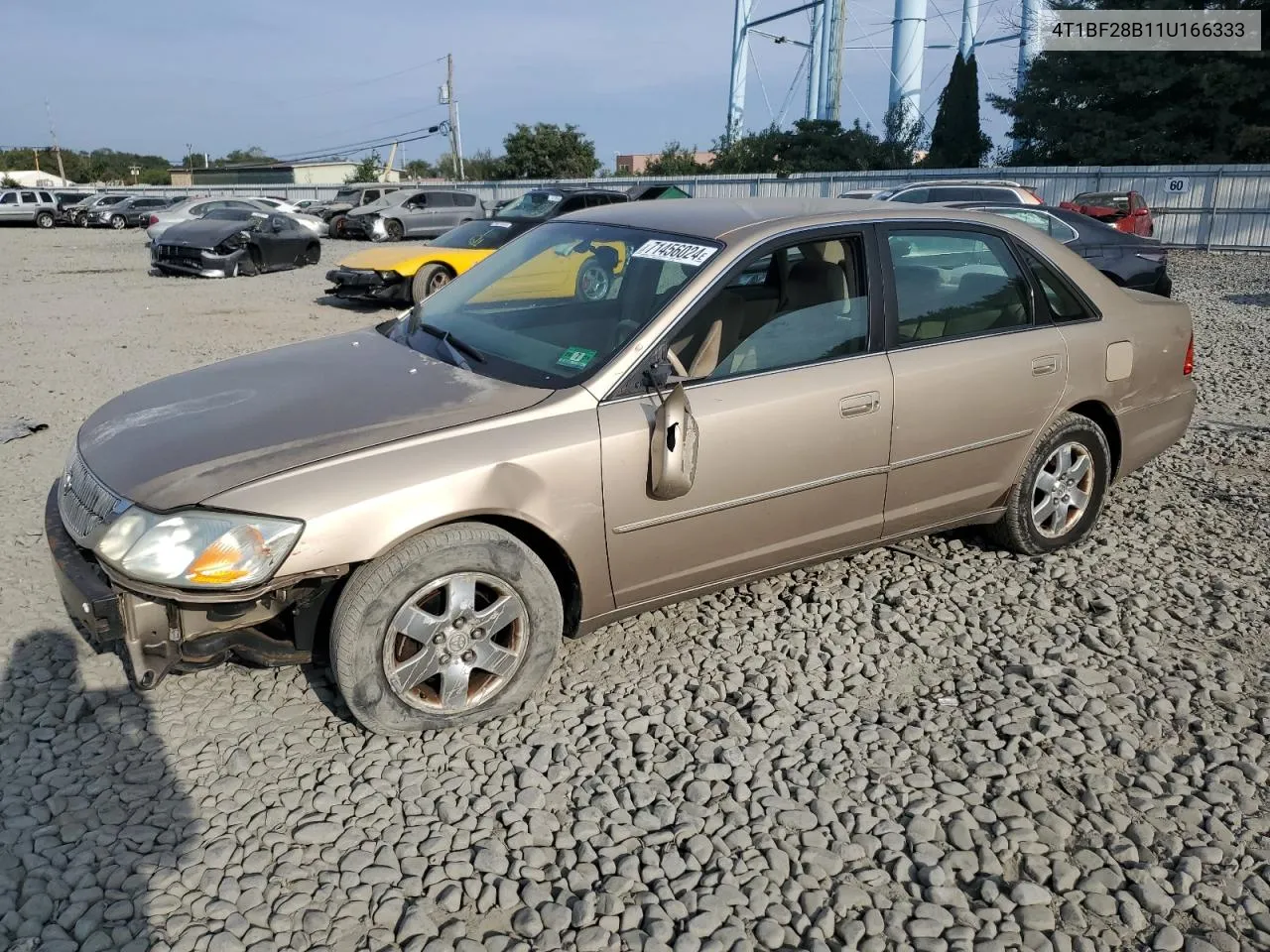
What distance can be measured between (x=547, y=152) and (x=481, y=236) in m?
41.6

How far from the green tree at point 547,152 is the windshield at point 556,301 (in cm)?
4954

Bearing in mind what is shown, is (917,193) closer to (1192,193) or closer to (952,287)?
(1192,193)

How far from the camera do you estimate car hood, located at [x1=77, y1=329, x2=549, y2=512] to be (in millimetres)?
2971

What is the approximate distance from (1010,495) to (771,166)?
139 feet

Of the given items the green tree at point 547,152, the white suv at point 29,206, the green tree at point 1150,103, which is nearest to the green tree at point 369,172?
the green tree at point 547,152

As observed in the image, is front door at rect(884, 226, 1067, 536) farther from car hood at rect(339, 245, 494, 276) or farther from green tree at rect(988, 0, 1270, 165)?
green tree at rect(988, 0, 1270, 165)

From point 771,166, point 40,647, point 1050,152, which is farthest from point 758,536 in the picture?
point 771,166

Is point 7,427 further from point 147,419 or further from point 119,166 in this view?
point 119,166

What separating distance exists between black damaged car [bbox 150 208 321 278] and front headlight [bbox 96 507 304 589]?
15.4m

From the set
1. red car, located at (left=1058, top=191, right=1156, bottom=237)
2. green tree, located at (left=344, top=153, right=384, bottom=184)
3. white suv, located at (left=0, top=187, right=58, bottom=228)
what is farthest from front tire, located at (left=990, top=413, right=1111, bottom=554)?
green tree, located at (left=344, top=153, right=384, bottom=184)

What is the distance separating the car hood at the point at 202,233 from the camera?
54.1 ft

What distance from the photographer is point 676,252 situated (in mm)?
3748

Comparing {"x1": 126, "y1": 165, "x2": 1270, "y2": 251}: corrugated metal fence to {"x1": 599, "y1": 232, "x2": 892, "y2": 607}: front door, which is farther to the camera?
{"x1": 126, "y1": 165, "x2": 1270, "y2": 251}: corrugated metal fence

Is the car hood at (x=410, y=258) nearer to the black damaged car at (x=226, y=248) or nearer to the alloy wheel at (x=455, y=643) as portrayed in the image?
the black damaged car at (x=226, y=248)
